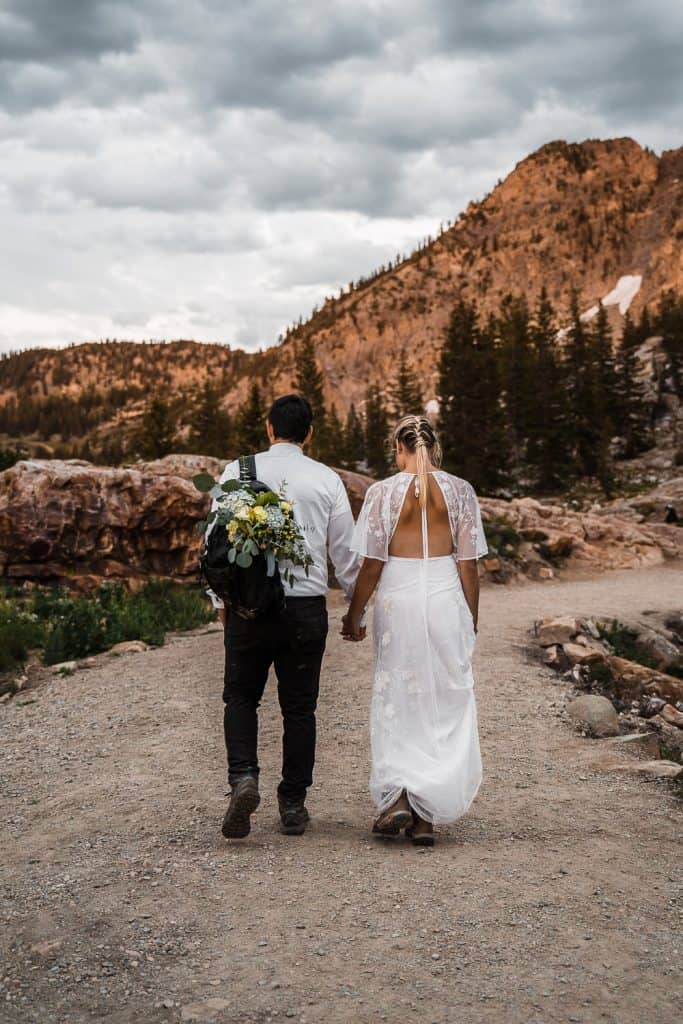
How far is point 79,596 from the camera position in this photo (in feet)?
47.7

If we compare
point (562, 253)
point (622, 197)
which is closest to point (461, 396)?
point (562, 253)

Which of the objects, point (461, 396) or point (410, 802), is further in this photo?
point (461, 396)

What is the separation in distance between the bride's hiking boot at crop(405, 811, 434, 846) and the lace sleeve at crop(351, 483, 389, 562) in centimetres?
143

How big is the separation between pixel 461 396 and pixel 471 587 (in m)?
38.2

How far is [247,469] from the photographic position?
473 cm

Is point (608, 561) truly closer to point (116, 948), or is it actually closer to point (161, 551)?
point (161, 551)

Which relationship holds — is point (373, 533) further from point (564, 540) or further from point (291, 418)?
point (564, 540)

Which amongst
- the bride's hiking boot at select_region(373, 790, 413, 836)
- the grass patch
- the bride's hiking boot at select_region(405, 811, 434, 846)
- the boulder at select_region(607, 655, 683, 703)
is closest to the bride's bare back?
the bride's hiking boot at select_region(373, 790, 413, 836)

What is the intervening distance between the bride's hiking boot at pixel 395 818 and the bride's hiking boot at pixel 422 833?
4cm

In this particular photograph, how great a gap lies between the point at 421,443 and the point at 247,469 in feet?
3.16

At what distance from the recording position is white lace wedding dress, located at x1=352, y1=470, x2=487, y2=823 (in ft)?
15.8

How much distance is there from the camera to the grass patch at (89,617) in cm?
1084

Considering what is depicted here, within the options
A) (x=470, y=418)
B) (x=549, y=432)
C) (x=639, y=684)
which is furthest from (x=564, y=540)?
(x=549, y=432)

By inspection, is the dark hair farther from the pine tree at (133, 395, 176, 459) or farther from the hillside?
the hillside
